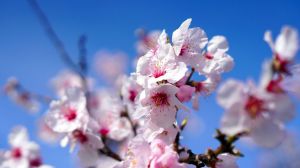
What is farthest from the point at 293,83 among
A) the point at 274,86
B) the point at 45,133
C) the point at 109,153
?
the point at 45,133

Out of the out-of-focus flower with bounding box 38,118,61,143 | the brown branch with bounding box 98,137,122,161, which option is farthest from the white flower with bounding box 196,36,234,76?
the out-of-focus flower with bounding box 38,118,61,143

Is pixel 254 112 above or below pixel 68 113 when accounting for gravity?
below

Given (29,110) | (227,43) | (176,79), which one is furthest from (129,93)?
(29,110)

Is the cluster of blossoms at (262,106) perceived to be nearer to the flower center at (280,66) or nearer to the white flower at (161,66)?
the flower center at (280,66)

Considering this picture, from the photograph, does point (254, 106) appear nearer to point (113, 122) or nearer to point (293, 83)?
point (293, 83)

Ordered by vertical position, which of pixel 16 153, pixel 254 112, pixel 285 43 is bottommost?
pixel 254 112

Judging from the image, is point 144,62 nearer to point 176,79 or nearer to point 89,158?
point 176,79

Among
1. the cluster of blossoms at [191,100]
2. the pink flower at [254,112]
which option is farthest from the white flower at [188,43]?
the pink flower at [254,112]

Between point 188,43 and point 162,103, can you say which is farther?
point 188,43
